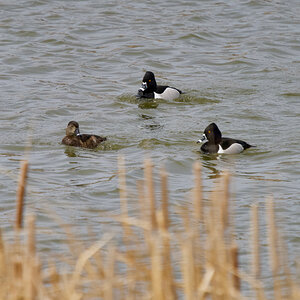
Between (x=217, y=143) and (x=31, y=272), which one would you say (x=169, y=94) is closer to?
(x=217, y=143)

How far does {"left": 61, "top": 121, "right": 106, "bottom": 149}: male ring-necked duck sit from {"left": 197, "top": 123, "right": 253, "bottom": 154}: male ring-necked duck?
5.27 ft

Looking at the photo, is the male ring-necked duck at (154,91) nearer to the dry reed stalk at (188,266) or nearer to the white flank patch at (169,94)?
the white flank patch at (169,94)

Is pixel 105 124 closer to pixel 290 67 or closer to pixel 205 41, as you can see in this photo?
pixel 290 67

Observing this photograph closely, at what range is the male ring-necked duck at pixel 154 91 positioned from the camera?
619 inches

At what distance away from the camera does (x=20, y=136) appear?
12.4 meters

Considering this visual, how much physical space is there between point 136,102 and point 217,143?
4.30m

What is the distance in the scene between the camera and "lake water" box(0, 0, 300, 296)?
9.23 m

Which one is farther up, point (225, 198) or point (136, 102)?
point (225, 198)

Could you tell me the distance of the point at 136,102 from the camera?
15.8 m

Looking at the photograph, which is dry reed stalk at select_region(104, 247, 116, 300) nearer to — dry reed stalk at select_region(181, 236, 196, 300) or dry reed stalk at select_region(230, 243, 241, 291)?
dry reed stalk at select_region(181, 236, 196, 300)

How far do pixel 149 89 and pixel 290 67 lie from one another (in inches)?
162

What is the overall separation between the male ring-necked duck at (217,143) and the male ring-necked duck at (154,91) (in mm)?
3876

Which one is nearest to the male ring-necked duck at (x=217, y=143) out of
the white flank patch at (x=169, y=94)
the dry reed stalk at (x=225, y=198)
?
the white flank patch at (x=169, y=94)

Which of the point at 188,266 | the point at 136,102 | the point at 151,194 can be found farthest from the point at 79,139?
the point at 151,194
